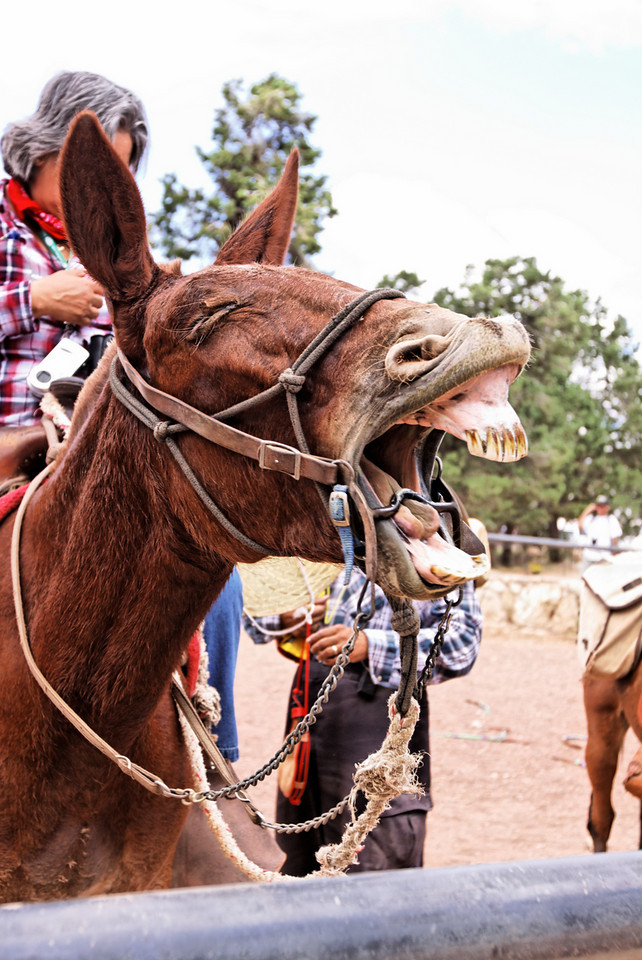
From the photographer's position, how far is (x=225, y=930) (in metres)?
0.67

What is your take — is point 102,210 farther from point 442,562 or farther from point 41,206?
point 41,206

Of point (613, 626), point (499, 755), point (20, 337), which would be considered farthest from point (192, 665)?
point (499, 755)

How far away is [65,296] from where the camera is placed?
242 centimetres

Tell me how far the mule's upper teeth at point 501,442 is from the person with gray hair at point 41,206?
1.62 meters

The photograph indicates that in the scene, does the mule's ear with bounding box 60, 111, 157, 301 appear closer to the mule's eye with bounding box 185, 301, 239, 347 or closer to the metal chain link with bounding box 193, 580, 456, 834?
the mule's eye with bounding box 185, 301, 239, 347

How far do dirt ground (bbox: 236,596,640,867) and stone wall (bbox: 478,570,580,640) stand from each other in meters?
1.50

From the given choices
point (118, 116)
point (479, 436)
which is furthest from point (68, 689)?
point (118, 116)

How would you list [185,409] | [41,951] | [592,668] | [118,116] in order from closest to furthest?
[41,951] < [185,409] < [118,116] < [592,668]

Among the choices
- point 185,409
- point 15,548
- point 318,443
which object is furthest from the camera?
point 15,548

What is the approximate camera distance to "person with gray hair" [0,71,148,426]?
2.65 meters

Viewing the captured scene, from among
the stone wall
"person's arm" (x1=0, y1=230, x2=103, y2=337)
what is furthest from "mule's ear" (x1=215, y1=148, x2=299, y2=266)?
the stone wall

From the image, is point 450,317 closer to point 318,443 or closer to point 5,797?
point 318,443

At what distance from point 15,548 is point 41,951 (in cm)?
146

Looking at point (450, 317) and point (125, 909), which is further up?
point (450, 317)
